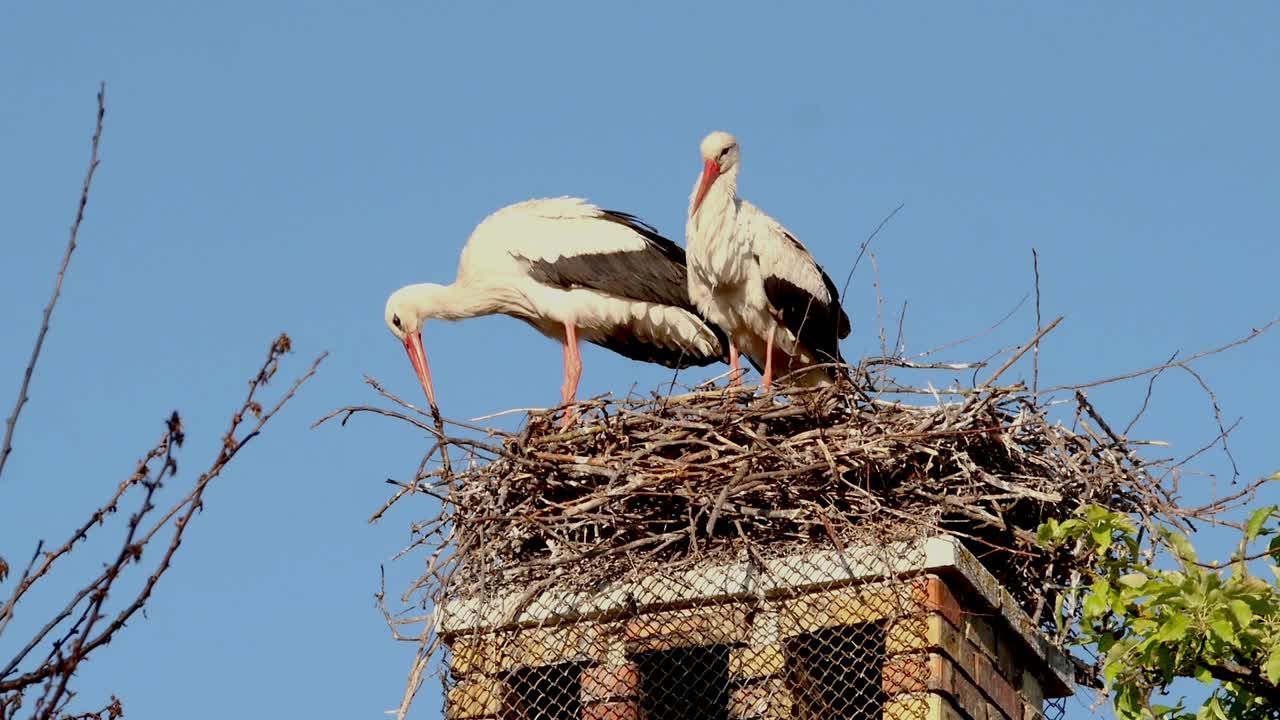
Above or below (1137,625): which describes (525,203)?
above

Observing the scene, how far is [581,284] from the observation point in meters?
10.6

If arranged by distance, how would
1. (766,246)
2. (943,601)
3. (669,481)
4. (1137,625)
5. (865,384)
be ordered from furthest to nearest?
1. (766,246)
2. (865,384)
3. (669,481)
4. (943,601)
5. (1137,625)

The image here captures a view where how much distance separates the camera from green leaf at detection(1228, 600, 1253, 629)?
5.67 meters

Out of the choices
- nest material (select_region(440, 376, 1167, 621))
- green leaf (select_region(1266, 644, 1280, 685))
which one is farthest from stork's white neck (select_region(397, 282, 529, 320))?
green leaf (select_region(1266, 644, 1280, 685))

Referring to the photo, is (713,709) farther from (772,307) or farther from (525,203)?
(525,203)

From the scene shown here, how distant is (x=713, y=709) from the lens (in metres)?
7.18

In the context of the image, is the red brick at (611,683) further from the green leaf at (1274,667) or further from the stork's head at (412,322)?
the stork's head at (412,322)

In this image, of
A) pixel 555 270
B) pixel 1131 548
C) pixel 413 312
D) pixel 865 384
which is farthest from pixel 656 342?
pixel 1131 548

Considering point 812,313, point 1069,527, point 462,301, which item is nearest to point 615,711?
point 1069,527

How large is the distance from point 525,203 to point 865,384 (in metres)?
3.30

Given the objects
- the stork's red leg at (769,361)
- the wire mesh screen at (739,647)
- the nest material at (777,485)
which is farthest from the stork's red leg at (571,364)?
the wire mesh screen at (739,647)

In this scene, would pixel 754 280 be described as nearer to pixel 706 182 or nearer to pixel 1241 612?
pixel 706 182

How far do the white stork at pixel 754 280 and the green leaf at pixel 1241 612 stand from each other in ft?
12.2

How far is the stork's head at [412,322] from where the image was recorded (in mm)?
11227
